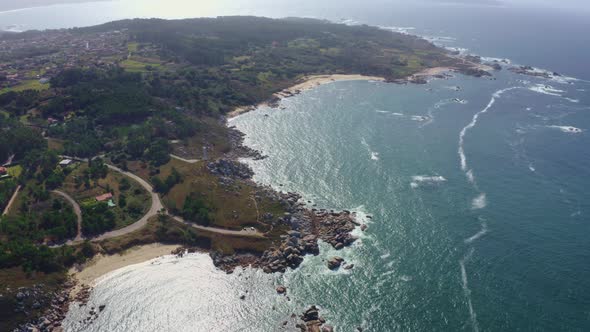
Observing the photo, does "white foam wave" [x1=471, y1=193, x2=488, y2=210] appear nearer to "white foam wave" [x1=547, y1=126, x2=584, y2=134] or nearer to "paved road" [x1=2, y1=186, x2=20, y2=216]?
"white foam wave" [x1=547, y1=126, x2=584, y2=134]

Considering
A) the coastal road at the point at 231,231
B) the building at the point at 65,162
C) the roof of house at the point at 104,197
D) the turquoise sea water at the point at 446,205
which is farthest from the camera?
the building at the point at 65,162

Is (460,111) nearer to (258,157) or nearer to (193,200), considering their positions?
(258,157)

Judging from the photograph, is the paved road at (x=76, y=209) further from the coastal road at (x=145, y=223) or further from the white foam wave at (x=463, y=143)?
the white foam wave at (x=463, y=143)

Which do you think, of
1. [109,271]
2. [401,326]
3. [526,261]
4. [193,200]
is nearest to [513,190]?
[526,261]

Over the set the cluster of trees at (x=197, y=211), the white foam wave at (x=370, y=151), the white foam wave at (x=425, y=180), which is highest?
the cluster of trees at (x=197, y=211)

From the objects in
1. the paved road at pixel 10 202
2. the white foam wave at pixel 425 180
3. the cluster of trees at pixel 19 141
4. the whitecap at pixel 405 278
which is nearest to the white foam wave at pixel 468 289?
the whitecap at pixel 405 278

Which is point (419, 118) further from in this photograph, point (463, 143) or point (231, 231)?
point (231, 231)
